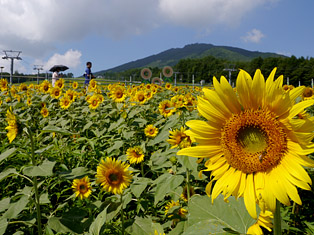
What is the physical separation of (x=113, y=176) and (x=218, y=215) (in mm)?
1070

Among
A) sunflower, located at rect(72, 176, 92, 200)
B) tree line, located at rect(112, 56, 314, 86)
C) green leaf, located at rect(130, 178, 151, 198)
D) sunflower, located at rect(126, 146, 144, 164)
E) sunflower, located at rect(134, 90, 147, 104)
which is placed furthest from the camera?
tree line, located at rect(112, 56, 314, 86)

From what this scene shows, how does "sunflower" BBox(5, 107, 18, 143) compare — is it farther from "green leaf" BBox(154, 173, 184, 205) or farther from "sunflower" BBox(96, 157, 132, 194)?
"green leaf" BBox(154, 173, 184, 205)

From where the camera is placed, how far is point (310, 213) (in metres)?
2.23

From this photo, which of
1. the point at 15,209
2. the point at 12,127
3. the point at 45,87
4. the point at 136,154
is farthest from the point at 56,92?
the point at 15,209

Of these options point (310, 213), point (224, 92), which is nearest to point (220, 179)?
point (224, 92)

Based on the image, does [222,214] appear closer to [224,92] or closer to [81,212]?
[224,92]

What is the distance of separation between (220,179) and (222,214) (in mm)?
119

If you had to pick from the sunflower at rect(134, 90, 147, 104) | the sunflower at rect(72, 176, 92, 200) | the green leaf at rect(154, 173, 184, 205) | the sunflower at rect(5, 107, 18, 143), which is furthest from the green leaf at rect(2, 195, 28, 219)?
the sunflower at rect(134, 90, 147, 104)

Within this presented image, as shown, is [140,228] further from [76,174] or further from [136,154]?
[136,154]

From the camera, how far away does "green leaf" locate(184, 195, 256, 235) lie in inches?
30.8

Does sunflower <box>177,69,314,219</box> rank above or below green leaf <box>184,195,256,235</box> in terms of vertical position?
above

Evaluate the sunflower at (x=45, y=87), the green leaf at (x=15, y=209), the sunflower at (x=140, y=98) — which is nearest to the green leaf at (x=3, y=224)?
the green leaf at (x=15, y=209)

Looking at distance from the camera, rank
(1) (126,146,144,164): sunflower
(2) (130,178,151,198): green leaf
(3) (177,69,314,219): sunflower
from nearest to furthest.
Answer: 1. (3) (177,69,314,219): sunflower
2. (2) (130,178,151,198): green leaf
3. (1) (126,146,144,164): sunflower

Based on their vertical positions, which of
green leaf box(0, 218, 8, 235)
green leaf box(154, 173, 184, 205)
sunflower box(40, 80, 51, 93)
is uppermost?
sunflower box(40, 80, 51, 93)
